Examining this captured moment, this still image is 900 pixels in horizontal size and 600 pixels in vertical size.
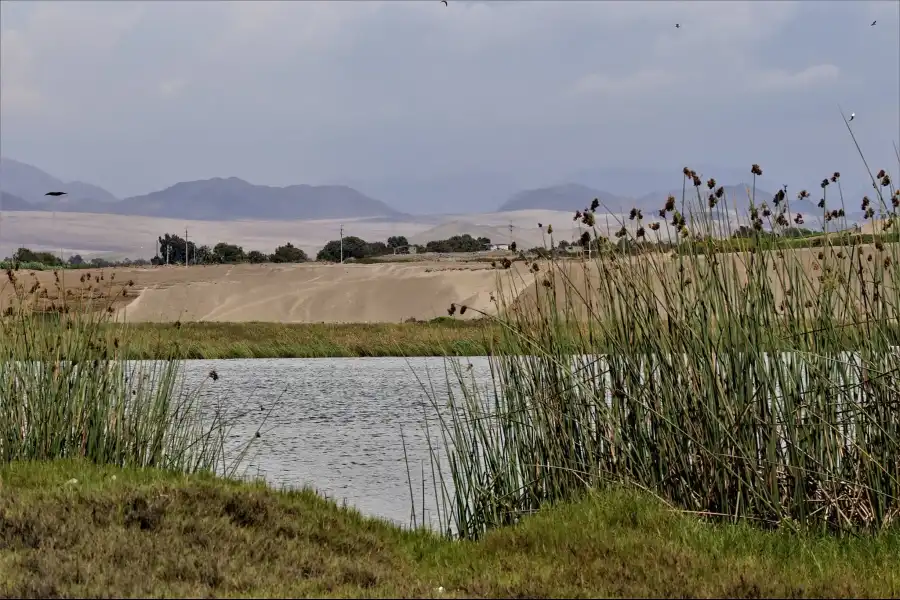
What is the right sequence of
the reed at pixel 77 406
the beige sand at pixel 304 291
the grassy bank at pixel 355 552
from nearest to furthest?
the grassy bank at pixel 355 552 → the reed at pixel 77 406 → the beige sand at pixel 304 291

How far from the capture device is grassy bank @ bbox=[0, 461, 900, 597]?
Result: 12.3ft

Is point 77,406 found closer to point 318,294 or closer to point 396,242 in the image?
point 318,294

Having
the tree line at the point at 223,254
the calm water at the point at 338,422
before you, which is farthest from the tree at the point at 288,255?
the calm water at the point at 338,422

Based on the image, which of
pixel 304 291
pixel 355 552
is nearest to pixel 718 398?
pixel 355 552

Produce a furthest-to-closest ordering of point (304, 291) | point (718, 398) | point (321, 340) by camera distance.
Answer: point (304, 291) → point (321, 340) → point (718, 398)

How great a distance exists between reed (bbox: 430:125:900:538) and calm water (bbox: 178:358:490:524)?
0.66 metres

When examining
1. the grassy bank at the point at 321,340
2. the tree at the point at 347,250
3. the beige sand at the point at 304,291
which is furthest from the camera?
the tree at the point at 347,250

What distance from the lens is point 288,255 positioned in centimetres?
5241

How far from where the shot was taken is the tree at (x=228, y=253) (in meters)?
54.5

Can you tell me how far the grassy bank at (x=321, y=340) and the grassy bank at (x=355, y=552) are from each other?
1552 cm

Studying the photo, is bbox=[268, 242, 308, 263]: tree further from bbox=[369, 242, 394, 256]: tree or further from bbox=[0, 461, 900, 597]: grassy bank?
bbox=[0, 461, 900, 597]: grassy bank

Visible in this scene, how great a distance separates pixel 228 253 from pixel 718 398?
5206 centimetres

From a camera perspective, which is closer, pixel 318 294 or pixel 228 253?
pixel 318 294

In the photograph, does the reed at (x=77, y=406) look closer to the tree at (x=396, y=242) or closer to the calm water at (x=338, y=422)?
Result: the calm water at (x=338, y=422)
